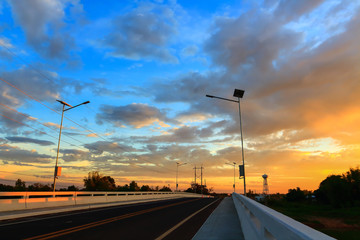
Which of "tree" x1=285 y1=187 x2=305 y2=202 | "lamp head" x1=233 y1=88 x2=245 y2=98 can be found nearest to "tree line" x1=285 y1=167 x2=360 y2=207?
"tree" x1=285 y1=187 x2=305 y2=202

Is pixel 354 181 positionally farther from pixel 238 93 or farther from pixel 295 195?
pixel 238 93

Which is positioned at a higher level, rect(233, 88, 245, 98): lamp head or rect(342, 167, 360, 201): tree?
rect(233, 88, 245, 98): lamp head

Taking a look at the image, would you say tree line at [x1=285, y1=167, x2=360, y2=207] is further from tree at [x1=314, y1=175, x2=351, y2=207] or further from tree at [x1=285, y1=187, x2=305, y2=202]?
tree at [x1=285, y1=187, x2=305, y2=202]

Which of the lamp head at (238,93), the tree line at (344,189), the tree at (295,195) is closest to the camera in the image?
the lamp head at (238,93)

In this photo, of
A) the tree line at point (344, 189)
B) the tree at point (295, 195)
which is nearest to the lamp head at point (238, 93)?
the tree line at point (344, 189)

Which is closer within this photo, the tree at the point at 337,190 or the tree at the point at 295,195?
A: the tree at the point at 337,190

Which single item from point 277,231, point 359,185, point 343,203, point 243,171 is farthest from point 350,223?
point 277,231

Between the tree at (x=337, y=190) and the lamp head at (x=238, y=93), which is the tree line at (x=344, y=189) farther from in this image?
the lamp head at (x=238, y=93)

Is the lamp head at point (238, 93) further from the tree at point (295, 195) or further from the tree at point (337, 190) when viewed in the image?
the tree at point (295, 195)

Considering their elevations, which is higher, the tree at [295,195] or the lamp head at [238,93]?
the lamp head at [238,93]

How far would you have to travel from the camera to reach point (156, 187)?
145500 mm

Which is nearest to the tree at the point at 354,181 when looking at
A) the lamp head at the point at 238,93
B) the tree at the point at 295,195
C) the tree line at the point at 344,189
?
the tree line at the point at 344,189

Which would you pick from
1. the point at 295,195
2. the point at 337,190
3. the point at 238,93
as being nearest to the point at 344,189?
the point at 337,190

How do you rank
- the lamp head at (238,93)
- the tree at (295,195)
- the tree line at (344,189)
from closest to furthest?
the lamp head at (238,93), the tree line at (344,189), the tree at (295,195)
